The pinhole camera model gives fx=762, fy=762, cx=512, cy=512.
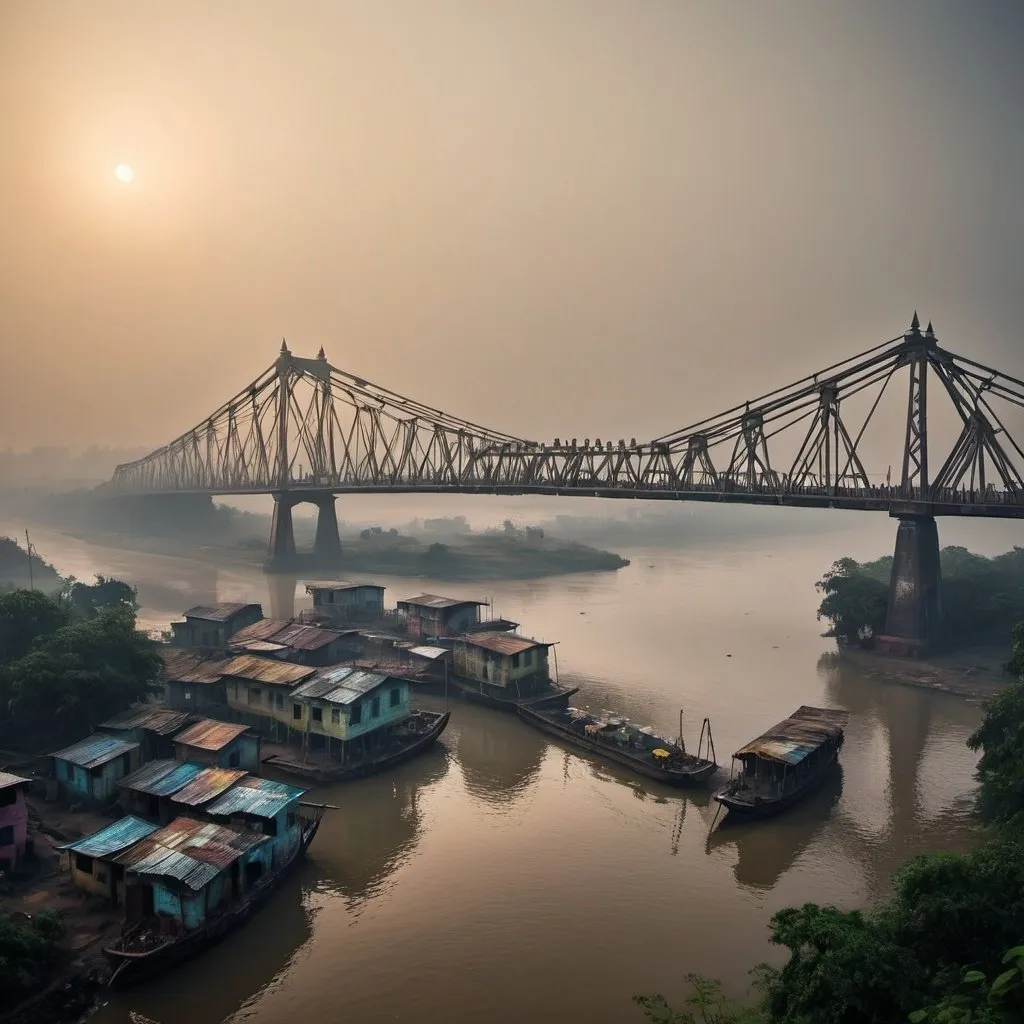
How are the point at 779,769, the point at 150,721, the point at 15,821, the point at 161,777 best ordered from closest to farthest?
the point at 15,821, the point at 161,777, the point at 779,769, the point at 150,721

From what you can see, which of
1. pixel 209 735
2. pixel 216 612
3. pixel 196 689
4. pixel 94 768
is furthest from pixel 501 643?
pixel 216 612

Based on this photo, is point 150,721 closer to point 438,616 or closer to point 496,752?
point 496,752

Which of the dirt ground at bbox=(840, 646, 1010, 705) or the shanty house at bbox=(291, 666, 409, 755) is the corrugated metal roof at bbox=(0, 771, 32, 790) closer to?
the shanty house at bbox=(291, 666, 409, 755)

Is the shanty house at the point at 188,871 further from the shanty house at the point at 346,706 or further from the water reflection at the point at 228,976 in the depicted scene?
the shanty house at the point at 346,706

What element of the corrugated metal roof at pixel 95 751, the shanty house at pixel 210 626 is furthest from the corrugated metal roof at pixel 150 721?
the shanty house at pixel 210 626

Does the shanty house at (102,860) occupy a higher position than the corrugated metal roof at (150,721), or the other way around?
the corrugated metal roof at (150,721)

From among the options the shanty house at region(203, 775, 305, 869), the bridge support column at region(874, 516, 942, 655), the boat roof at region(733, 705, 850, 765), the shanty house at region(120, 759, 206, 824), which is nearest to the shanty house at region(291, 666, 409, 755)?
the shanty house at region(120, 759, 206, 824)

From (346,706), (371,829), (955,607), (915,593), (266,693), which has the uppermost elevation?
(915,593)

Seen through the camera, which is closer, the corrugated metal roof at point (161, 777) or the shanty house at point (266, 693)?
the corrugated metal roof at point (161, 777)
